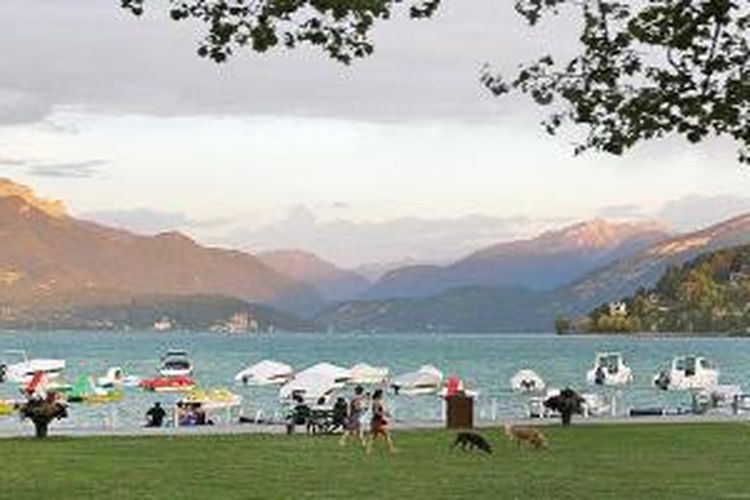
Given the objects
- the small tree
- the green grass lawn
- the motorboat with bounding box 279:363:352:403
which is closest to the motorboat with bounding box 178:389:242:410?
the motorboat with bounding box 279:363:352:403

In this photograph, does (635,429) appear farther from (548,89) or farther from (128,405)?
(128,405)

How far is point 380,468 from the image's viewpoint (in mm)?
32656

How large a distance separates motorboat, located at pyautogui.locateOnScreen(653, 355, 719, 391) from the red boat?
3619cm

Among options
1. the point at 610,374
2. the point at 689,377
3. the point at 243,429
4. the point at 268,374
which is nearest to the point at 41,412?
the point at 243,429

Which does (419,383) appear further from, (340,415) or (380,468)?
(380,468)

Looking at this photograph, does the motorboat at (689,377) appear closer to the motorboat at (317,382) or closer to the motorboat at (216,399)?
the motorboat at (317,382)

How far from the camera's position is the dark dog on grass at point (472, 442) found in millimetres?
36419

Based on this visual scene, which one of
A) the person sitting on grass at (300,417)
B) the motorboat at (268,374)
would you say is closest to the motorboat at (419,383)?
the motorboat at (268,374)

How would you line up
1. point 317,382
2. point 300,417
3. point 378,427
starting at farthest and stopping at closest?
1. point 317,382
2. point 300,417
3. point 378,427

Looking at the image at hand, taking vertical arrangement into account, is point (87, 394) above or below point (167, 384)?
below

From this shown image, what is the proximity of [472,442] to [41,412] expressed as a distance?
11.0 m

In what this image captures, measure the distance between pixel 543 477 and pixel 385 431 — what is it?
8133mm

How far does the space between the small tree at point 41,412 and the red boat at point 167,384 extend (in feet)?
277

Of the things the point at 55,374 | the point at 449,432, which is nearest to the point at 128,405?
the point at 55,374
